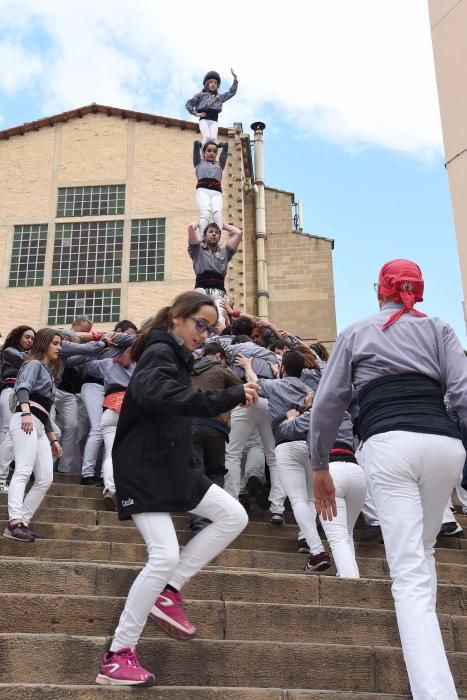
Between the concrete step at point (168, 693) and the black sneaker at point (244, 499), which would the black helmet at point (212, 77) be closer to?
the black sneaker at point (244, 499)

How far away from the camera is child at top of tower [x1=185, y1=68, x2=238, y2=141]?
1393cm

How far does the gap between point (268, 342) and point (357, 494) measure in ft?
16.0

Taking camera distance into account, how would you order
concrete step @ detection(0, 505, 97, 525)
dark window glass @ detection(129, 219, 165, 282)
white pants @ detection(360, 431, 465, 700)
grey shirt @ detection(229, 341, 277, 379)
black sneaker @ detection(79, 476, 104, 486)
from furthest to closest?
dark window glass @ detection(129, 219, 165, 282) < grey shirt @ detection(229, 341, 277, 379) < black sneaker @ detection(79, 476, 104, 486) < concrete step @ detection(0, 505, 97, 525) < white pants @ detection(360, 431, 465, 700)

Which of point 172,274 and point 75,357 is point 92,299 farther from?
point 75,357

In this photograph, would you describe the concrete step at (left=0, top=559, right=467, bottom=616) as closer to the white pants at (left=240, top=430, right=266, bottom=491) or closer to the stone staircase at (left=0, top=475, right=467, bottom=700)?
the stone staircase at (left=0, top=475, right=467, bottom=700)

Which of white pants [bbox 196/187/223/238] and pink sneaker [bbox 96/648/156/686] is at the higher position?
white pants [bbox 196/187/223/238]

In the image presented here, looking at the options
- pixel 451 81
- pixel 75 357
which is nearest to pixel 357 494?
pixel 75 357

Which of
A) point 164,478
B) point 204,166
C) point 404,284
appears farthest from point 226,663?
point 204,166

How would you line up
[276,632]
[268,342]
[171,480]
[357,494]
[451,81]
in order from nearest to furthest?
1. [171,480]
2. [276,632]
3. [357,494]
4. [268,342]
5. [451,81]

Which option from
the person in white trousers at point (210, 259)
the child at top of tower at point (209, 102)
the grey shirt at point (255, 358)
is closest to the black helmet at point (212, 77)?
the child at top of tower at point (209, 102)

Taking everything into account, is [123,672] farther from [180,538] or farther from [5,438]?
[5,438]

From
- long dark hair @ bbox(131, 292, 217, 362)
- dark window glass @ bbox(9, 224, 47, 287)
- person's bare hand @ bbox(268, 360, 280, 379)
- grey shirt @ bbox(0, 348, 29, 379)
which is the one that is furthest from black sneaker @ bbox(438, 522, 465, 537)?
dark window glass @ bbox(9, 224, 47, 287)

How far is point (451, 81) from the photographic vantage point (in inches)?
494

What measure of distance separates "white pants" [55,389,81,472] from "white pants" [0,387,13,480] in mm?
773
